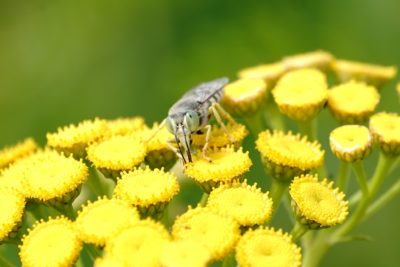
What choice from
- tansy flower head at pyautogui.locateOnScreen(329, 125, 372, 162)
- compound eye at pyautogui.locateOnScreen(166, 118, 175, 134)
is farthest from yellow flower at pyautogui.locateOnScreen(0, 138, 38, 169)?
tansy flower head at pyautogui.locateOnScreen(329, 125, 372, 162)

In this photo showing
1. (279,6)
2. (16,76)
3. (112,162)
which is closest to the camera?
(112,162)

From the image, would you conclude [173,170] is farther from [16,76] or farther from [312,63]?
[16,76]

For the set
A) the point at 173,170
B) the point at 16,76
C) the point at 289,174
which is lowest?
the point at 289,174

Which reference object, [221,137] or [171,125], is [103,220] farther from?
[221,137]

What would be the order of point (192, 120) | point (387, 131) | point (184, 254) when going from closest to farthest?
1. point (184, 254)
2. point (192, 120)
3. point (387, 131)

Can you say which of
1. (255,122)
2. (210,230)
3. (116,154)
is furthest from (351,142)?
(116,154)

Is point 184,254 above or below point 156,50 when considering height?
below

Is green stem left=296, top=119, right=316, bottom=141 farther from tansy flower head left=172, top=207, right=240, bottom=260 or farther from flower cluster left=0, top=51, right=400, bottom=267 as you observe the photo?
tansy flower head left=172, top=207, right=240, bottom=260

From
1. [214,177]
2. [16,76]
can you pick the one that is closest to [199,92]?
[214,177]

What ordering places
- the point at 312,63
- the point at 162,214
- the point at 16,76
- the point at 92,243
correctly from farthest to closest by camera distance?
the point at 16,76, the point at 312,63, the point at 162,214, the point at 92,243
